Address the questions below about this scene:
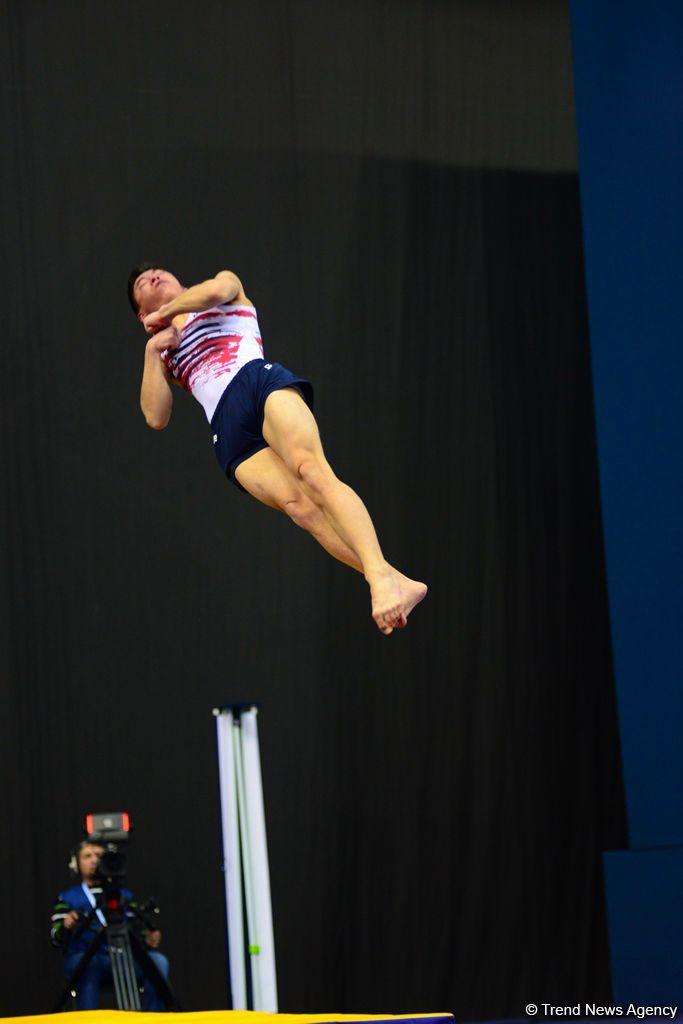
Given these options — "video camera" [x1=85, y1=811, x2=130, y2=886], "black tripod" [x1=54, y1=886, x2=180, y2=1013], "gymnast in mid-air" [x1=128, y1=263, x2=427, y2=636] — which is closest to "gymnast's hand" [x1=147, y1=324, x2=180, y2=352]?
"gymnast in mid-air" [x1=128, y1=263, x2=427, y2=636]

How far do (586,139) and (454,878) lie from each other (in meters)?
3.36

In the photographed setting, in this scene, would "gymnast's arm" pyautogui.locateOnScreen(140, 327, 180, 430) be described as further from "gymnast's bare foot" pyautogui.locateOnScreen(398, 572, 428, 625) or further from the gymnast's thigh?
"gymnast's bare foot" pyautogui.locateOnScreen(398, 572, 428, 625)

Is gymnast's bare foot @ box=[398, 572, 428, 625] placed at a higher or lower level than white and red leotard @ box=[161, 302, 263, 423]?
lower

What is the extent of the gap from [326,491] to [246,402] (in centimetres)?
41

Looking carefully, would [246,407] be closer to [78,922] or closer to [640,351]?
[78,922]

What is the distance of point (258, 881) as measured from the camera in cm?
515

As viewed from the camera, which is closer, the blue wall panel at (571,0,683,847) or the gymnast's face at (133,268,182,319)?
the gymnast's face at (133,268,182,319)

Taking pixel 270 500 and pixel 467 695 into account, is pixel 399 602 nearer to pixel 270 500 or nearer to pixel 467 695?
pixel 270 500

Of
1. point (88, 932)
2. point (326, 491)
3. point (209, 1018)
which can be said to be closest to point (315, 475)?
point (326, 491)

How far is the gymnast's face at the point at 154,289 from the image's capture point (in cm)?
437

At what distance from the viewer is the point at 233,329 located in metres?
4.22

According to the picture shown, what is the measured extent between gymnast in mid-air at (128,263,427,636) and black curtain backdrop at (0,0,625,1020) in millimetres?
2029

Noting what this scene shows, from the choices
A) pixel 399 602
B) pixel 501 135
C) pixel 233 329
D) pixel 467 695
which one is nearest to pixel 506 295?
pixel 501 135

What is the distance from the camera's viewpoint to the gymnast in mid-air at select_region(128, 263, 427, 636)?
389 cm
